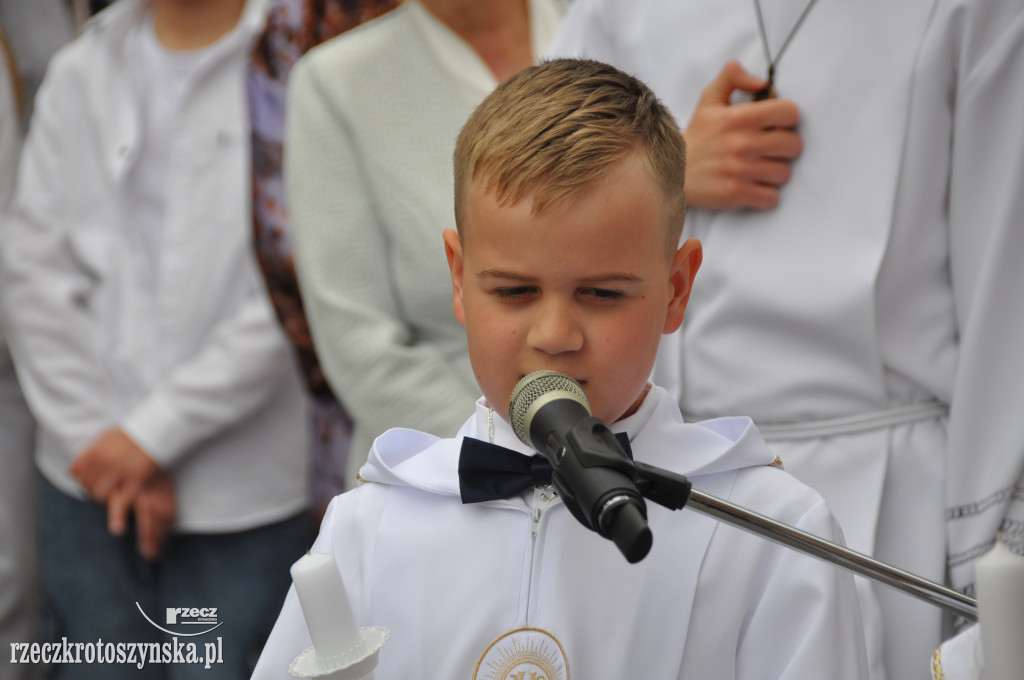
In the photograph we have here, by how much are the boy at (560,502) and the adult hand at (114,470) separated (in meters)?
1.31

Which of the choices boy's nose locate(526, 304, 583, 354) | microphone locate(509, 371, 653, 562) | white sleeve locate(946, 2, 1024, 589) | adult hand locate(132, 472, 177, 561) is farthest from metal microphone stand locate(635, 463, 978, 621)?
adult hand locate(132, 472, 177, 561)

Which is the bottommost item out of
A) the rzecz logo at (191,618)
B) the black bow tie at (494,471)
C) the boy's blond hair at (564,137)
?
the rzecz logo at (191,618)

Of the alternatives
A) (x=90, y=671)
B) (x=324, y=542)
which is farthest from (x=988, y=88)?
(x=90, y=671)

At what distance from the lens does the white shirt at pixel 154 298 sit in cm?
247

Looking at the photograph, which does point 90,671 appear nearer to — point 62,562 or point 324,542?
point 62,562

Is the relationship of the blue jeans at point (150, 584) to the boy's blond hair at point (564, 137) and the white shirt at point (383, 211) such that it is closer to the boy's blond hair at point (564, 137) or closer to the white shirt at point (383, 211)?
the white shirt at point (383, 211)

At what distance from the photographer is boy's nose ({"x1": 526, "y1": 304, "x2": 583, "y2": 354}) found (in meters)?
1.09

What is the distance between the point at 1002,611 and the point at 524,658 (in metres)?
0.54

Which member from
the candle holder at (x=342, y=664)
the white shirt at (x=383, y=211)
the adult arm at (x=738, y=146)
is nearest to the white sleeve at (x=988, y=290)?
the adult arm at (x=738, y=146)

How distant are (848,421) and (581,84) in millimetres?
737

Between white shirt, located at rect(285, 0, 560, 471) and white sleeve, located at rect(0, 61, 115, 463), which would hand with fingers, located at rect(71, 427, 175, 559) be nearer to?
white sleeve, located at rect(0, 61, 115, 463)

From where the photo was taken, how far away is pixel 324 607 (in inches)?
38.6

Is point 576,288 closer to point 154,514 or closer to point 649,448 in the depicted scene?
point 649,448

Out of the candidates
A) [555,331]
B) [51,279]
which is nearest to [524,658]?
[555,331]
